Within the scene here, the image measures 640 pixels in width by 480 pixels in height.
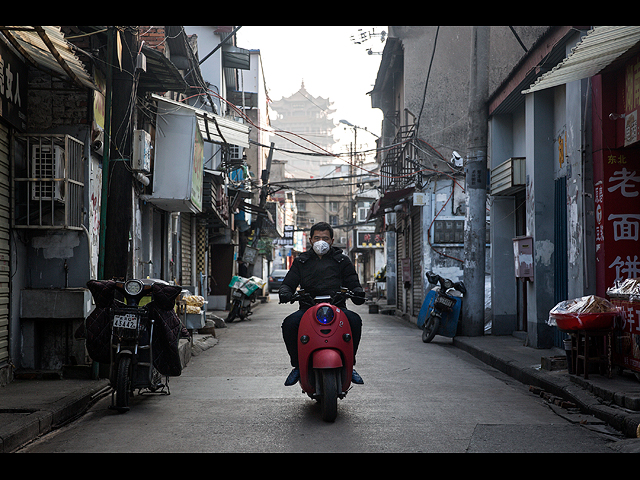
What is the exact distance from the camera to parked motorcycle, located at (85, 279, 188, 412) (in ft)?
22.0

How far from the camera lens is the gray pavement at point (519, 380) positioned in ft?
17.8

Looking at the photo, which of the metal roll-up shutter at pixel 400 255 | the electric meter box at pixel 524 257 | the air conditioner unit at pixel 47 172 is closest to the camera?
the air conditioner unit at pixel 47 172

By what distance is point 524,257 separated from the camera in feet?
37.9

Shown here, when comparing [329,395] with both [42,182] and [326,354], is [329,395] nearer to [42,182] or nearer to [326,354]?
[326,354]

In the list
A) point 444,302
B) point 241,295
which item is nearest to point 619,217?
point 444,302

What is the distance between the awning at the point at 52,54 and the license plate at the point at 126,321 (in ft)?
8.84

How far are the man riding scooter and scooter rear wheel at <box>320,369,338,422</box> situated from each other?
24.2 inches

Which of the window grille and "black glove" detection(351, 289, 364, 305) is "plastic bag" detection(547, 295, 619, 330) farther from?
the window grille

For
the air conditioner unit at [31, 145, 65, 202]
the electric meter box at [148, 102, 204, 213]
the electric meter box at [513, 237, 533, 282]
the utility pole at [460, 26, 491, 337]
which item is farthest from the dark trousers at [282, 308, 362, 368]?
the utility pole at [460, 26, 491, 337]

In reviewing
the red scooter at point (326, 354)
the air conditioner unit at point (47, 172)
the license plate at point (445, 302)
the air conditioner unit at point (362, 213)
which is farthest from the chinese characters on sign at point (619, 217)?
the air conditioner unit at point (362, 213)

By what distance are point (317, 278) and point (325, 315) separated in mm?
704

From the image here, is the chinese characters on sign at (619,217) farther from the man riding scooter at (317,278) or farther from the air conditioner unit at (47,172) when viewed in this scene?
the air conditioner unit at (47,172)

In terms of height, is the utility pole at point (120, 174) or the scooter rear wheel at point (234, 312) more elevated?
the utility pole at point (120, 174)
